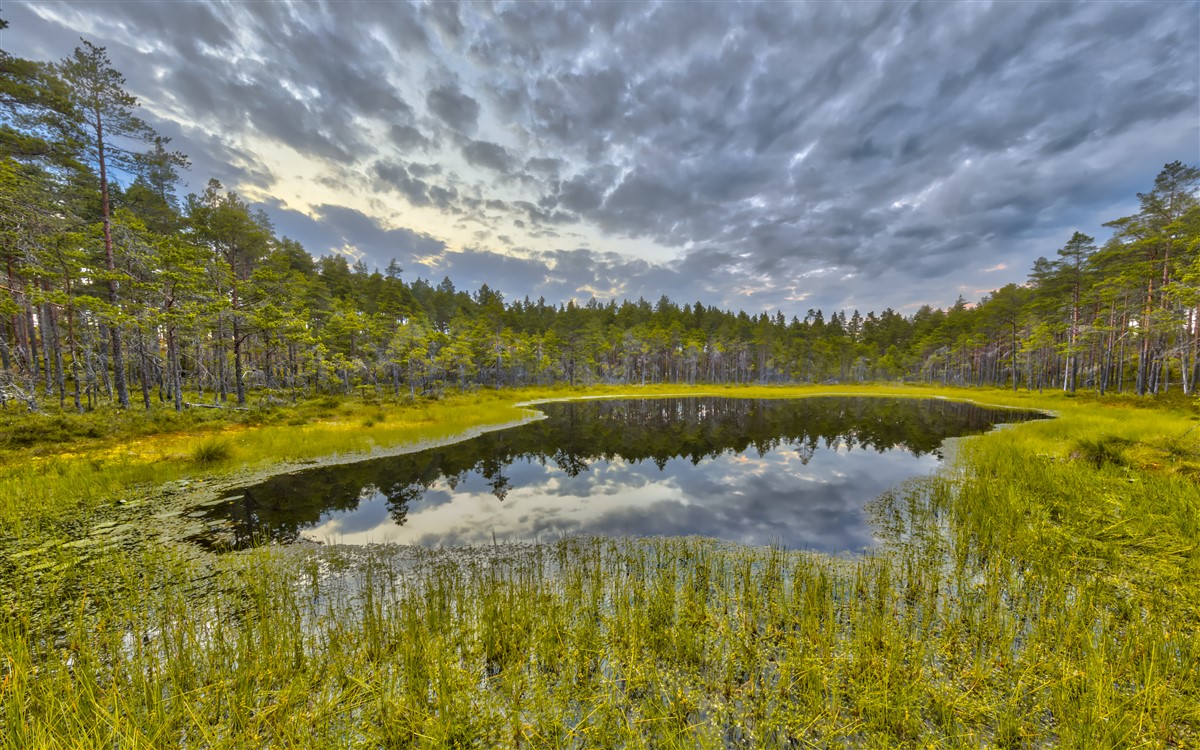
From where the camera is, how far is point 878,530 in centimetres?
920

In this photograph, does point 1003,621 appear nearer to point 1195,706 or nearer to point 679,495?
point 1195,706

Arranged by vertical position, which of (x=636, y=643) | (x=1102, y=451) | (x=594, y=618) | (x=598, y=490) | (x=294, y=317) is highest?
(x=294, y=317)

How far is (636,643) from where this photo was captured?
479 cm

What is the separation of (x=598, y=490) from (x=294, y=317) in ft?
97.7

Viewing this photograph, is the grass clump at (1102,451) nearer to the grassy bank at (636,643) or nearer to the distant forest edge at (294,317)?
the grassy bank at (636,643)

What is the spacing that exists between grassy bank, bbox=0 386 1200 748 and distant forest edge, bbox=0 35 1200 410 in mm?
18511

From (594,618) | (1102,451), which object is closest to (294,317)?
(594,618)

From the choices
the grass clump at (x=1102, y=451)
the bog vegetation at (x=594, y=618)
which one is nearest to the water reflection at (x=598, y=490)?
the bog vegetation at (x=594, y=618)

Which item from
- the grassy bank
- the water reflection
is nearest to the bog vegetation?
the grassy bank

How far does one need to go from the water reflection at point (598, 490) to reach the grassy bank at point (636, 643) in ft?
4.23

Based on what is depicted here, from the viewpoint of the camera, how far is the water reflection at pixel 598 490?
9.42 metres

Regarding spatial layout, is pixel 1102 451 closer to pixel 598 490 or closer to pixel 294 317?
pixel 598 490

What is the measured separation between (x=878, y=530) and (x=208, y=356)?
171 ft

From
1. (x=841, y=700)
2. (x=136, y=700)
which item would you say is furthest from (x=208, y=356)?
(x=841, y=700)
